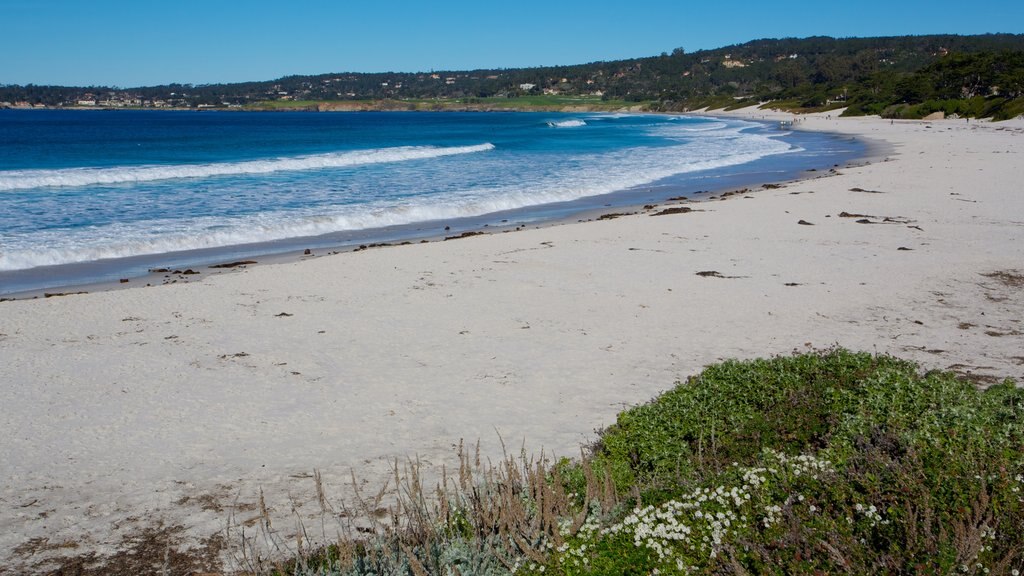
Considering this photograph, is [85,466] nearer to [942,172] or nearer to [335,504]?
[335,504]

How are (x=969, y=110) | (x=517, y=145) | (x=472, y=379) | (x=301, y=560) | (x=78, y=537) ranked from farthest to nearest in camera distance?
(x=969, y=110) < (x=517, y=145) < (x=472, y=379) < (x=78, y=537) < (x=301, y=560)

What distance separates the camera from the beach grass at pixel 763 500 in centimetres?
314

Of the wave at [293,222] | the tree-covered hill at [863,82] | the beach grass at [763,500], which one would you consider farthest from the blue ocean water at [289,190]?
the tree-covered hill at [863,82]

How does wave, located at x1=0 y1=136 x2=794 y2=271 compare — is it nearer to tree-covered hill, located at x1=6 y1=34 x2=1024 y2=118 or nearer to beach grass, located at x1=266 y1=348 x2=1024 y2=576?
beach grass, located at x1=266 y1=348 x2=1024 y2=576

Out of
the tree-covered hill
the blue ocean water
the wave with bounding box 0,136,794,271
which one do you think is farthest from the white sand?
the tree-covered hill

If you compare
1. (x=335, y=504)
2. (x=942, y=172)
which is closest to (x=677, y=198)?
(x=942, y=172)

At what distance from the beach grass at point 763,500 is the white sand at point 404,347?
3.09ft

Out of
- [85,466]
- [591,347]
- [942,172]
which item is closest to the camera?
[85,466]

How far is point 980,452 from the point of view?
3596 millimetres

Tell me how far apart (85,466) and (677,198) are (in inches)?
699

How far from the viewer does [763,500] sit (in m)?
3.54

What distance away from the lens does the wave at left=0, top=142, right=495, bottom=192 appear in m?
28.4

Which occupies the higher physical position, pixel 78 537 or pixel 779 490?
pixel 779 490

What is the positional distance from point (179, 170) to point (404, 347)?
2897cm
